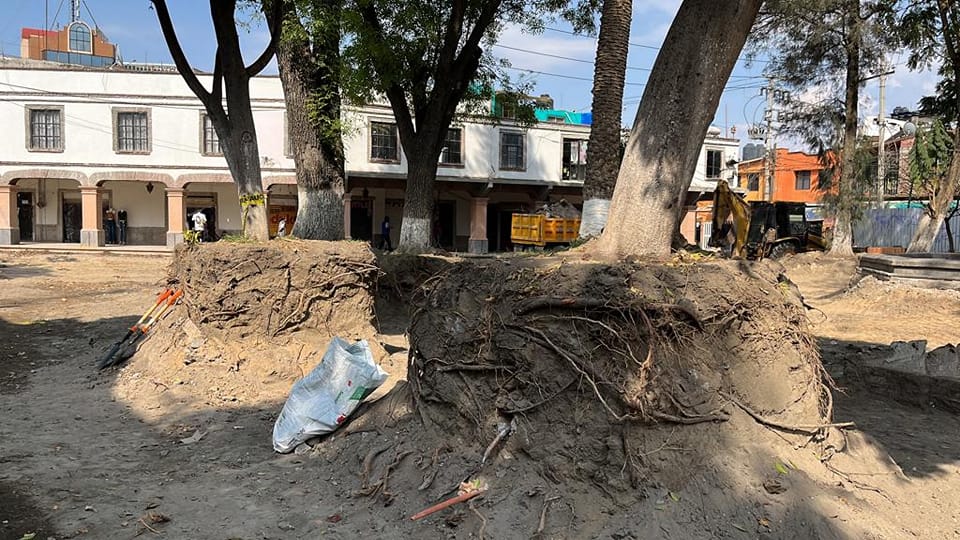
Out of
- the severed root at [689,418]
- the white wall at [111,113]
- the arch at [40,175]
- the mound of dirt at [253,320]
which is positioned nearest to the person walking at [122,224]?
the arch at [40,175]

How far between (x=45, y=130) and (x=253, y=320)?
987 inches

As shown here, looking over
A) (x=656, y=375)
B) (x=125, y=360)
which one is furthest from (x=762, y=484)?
(x=125, y=360)

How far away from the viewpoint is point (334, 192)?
9.77 m

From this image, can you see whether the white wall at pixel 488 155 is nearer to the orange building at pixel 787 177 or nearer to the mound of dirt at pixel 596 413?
the orange building at pixel 787 177

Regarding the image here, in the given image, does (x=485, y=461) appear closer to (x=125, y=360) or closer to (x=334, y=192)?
(x=125, y=360)

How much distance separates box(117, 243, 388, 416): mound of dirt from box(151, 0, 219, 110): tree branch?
7.42 feet

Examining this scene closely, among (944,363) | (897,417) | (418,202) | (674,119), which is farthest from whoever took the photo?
(418,202)

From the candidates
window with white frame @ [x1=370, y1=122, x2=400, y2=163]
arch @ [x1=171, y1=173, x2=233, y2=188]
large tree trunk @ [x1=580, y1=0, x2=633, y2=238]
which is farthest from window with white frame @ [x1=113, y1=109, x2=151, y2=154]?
large tree trunk @ [x1=580, y1=0, x2=633, y2=238]

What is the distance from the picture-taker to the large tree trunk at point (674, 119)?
4434 mm

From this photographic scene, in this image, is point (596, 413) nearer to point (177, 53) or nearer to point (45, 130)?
point (177, 53)

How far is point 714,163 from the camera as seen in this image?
108 feet

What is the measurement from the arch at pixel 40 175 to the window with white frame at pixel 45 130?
84 centimetres

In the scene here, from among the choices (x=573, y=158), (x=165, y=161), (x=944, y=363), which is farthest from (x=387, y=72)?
(x=573, y=158)

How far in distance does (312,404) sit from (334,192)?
17.3 feet
